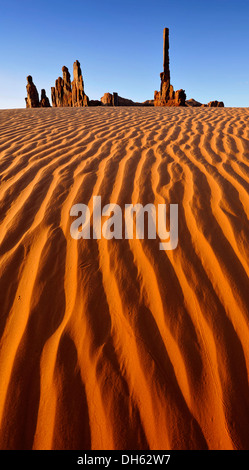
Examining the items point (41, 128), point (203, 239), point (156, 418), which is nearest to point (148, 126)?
point (41, 128)

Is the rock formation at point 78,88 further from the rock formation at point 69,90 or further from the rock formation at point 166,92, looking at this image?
the rock formation at point 166,92

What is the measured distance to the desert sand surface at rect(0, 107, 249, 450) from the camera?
1020 millimetres

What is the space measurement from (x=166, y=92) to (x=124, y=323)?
28.8 metres

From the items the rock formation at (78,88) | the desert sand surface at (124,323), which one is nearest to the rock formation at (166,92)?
the rock formation at (78,88)

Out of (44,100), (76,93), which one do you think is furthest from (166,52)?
(44,100)

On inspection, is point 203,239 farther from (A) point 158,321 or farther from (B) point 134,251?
(A) point 158,321

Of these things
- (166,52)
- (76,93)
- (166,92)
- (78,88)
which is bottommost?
(166,92)

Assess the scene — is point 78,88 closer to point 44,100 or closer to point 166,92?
point 44,100

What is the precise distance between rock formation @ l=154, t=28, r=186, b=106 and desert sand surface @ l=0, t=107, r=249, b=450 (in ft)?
75.5

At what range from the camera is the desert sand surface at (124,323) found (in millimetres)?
1020

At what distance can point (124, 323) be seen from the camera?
132cm

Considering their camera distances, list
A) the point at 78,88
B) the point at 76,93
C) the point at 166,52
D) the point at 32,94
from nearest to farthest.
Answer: the point at 166,52 < the point at 78,88 < the point at 76,93 < the point at 32,94
